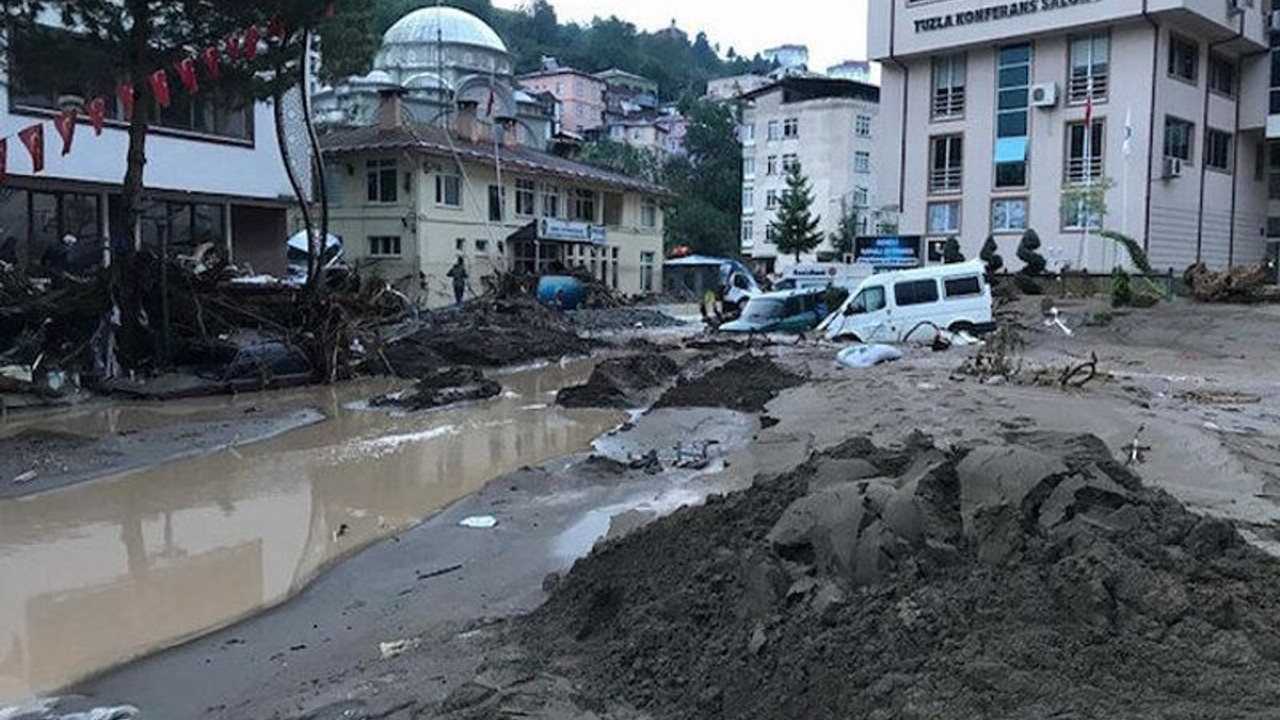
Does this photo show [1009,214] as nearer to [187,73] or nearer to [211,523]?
[187,73]

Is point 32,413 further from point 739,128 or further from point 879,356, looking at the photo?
point 739,128

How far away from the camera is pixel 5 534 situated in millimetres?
9195

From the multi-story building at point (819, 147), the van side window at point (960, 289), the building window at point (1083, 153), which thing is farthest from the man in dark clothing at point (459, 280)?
the multi-story building at point (819, 147)

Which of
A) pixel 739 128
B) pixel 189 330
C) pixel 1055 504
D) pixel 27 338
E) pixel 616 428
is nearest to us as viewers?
pixel 1055 504

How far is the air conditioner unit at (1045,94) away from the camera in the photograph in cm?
4316

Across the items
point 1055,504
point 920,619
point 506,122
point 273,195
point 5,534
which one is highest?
point 506,122

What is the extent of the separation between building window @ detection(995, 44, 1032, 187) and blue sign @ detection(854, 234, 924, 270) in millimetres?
7813

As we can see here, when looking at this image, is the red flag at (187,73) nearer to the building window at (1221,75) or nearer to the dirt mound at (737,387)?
the dirt mound at (737,387)

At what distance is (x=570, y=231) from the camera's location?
47594mm

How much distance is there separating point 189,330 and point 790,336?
15612 millimetres

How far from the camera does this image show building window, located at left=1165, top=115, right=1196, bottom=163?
141ft

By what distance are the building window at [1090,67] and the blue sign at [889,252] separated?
10.1 meters

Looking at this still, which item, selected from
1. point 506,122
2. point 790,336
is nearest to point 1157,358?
point 790,336

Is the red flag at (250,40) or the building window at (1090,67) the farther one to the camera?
the building window at (1090,67)
